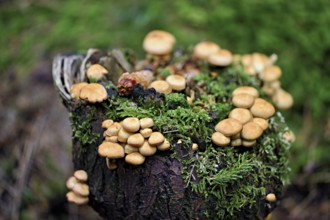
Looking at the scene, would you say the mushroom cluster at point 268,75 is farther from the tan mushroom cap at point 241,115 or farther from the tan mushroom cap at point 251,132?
the tan mushroom cap at point 251,132

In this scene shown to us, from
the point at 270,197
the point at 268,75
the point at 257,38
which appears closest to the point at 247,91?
the point at 268,75

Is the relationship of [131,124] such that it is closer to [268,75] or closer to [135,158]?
[135,158]

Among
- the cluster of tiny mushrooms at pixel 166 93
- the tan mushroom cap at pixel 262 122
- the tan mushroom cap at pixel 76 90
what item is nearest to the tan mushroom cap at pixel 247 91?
the cluster of tiny mushrooms at pixel 166 93

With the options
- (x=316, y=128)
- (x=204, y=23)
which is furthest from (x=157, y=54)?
(x=316, y=128)

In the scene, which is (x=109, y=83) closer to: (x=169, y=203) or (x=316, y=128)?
(x=169, y=203)

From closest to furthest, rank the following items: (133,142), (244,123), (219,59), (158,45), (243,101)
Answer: (133,142)
(244,123)
(243,101)
(219,59)
(158,45)

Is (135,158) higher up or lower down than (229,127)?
lower down

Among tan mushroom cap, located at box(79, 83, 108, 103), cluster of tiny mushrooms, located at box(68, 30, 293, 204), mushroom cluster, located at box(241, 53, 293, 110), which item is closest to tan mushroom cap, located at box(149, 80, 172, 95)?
cluster of tiny mushrooms, located at box(68, 30, 293, 204)
